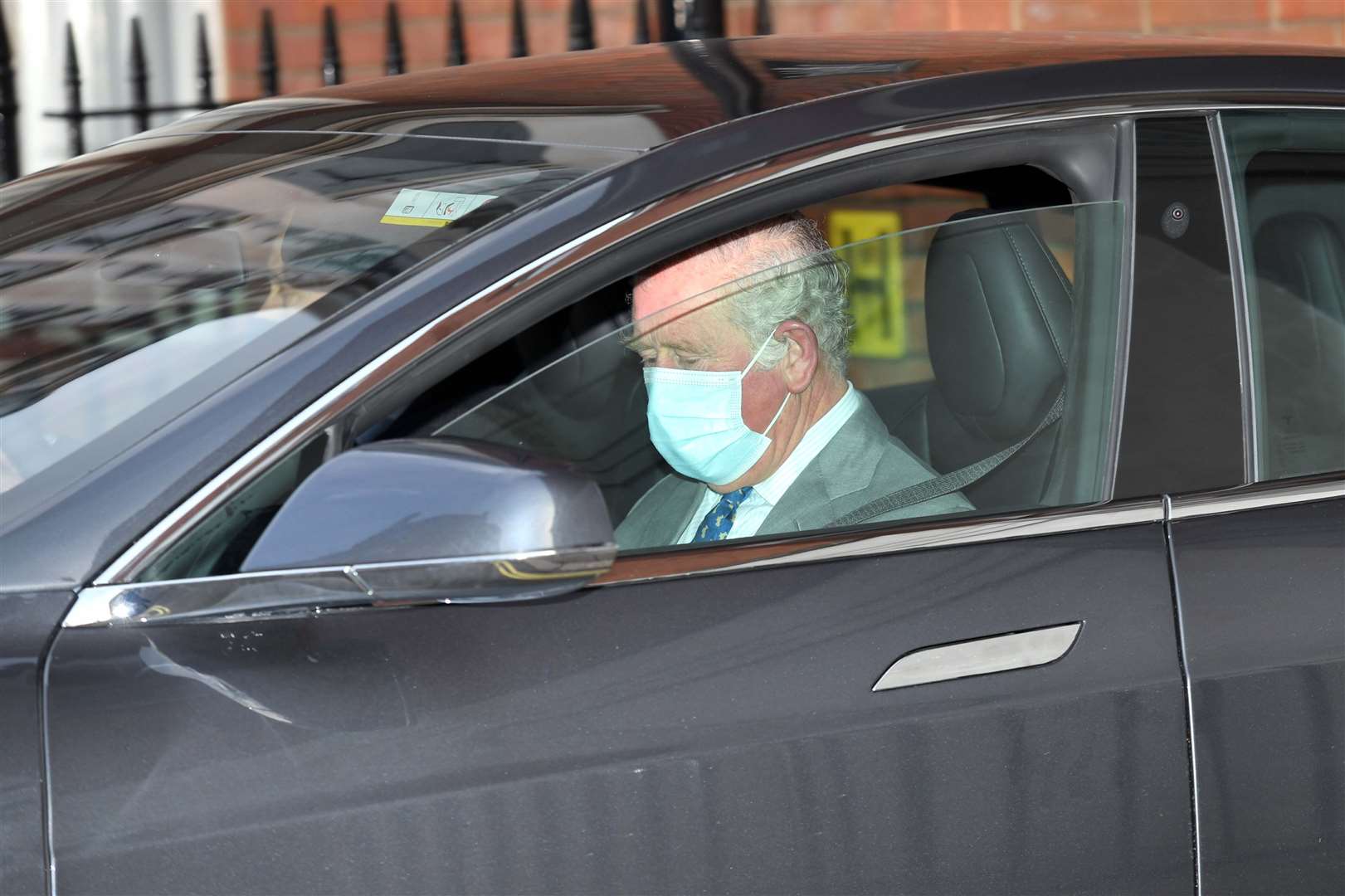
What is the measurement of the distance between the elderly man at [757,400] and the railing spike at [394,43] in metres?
3.43

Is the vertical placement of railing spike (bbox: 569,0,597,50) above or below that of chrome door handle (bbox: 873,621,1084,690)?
above

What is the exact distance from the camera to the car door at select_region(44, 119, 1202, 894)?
4.65 feet

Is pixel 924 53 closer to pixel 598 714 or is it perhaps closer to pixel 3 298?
pixel 598 714

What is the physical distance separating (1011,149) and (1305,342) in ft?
1.47

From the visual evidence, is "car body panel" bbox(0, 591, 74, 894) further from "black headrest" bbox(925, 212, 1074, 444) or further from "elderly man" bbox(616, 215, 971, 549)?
"black headrest" bbox(925, 212, 1074, 444)

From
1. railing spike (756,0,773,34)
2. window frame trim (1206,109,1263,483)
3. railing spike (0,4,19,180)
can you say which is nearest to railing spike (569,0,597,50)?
railing spike (756,0,773,34)

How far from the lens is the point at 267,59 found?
5.12 m

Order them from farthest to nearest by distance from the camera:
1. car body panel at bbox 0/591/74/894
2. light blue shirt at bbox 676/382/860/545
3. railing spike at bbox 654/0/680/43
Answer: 1. railing spike at bbox 654/0/680/43
2. light blue shirt at bbox 676/382/860/545
3. car body panel at bbox 0/591/74/894

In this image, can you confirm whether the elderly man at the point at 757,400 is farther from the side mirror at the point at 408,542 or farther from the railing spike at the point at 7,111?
the railing spike at the point at 7,111

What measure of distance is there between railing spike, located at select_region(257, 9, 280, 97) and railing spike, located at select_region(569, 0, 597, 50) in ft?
3.17

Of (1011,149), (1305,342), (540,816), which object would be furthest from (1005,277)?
(540,816)

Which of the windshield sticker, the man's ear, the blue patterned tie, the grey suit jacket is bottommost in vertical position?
the blue patterned tie

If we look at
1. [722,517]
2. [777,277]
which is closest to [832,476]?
[722,517]

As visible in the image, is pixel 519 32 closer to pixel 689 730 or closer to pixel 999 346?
pixel 999 346
